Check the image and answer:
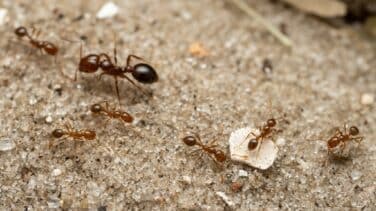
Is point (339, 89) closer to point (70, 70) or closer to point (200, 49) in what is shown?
point (200, 49)

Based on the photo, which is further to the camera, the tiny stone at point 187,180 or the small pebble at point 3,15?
the small pebble at point 3,15

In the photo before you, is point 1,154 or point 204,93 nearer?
point 1,154

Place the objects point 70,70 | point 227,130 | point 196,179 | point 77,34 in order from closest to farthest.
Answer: point 196,179 < point 227,130 < point 70,70 < point 77,34

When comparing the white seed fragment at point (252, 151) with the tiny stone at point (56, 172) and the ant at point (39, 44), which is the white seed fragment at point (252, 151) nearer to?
the tiny stone at point (56, 172)

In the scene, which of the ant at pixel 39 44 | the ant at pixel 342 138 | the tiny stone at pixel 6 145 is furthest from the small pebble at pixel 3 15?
the ant at pixel 342 138

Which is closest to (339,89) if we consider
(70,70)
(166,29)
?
(166,29)
